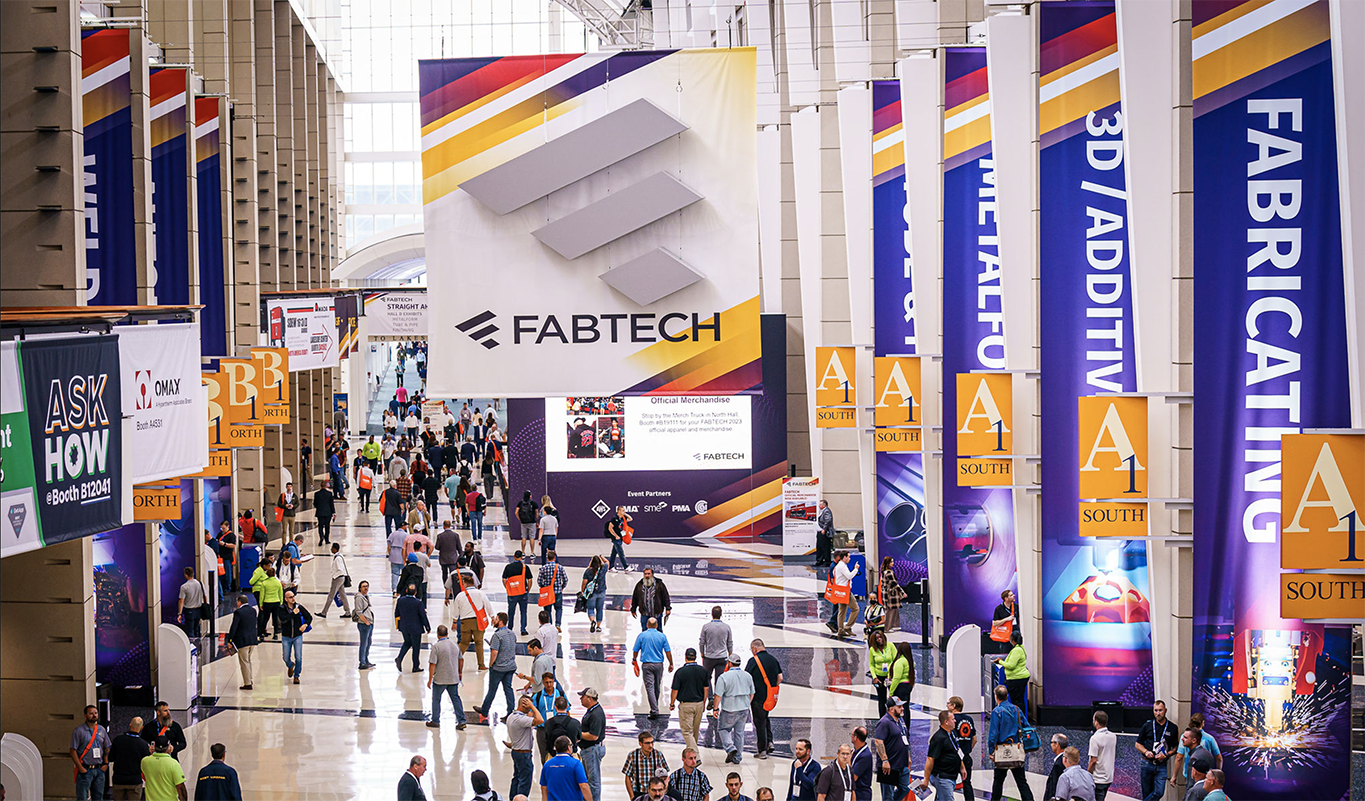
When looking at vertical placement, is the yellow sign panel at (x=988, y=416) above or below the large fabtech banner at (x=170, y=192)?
below

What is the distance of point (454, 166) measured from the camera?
589 inches

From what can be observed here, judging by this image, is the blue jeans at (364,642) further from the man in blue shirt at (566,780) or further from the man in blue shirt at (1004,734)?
the man in blue shirt at (1004,734)

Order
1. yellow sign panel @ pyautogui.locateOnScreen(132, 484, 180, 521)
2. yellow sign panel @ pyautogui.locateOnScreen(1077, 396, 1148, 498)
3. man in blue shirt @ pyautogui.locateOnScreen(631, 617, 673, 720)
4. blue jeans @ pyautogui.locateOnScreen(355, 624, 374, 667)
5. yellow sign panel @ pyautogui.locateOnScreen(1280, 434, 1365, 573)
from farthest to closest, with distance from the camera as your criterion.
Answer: blue jeans @ pyautogui.locateOnScreen(355, 624, 374, 667)
man in blue shirt @ pyautogui.locateOnScreen(631, 617, 673, 720)
yellow sign panel @ pyautogui.locateOnScreen(132, 484, 180, 521)
yellow sign panel @ pyautogui.locateOnScreen(1077, 396, 1148, 498)
yellow sign panel @ pyautogui.locateOnScreen(1280, 434, 1365, 573)

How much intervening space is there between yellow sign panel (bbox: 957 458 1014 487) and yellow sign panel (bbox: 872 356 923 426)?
311 cm

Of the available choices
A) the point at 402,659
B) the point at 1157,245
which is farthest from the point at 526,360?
the point at 1157,245

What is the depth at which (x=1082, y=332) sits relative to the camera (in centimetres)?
1359

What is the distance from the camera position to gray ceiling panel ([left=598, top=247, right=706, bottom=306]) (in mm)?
14938

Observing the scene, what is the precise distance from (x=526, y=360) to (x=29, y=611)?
5.43 metres

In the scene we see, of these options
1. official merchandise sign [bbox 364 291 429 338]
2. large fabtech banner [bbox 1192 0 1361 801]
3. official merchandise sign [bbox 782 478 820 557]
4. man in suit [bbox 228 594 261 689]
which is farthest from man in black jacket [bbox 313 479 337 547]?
large fabtech banner [bbox 1192 0 1361 801]

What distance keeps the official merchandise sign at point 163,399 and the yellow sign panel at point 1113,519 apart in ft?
25.2

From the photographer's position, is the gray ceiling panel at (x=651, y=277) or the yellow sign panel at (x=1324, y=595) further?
the gray ceiling panel at (x=651, y=277)

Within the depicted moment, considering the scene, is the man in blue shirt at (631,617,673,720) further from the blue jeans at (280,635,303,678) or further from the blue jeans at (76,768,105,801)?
the blue jeans at (76,768,105,801)

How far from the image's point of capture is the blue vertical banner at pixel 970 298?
1620 centimetres

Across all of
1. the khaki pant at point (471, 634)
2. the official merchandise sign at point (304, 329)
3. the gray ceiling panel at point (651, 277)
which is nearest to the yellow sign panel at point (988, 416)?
the gray ceiling panel at point (651, 277)
